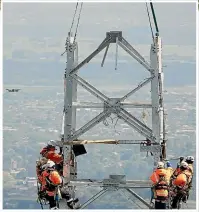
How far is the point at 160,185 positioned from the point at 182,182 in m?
0.86

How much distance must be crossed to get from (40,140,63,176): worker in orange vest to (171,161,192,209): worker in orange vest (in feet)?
16.6

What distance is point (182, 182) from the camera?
95.8ft

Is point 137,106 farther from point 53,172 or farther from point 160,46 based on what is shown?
point 53,172

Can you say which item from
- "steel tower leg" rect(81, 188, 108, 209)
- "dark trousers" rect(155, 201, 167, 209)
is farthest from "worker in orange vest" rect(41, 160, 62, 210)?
"dark trousers" rect(155, 201, 167, 209)

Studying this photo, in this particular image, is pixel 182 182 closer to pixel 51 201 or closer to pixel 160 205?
pixel 160 205

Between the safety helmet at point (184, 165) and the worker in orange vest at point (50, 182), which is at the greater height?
the safety helmet at point (184, 165)

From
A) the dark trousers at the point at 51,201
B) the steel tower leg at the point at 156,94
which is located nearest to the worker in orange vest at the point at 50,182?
the dark trousers at the point at 51,201

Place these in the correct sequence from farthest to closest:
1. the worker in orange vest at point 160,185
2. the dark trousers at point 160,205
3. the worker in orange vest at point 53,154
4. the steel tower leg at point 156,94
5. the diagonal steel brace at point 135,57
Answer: the diagonal steel brace at point 135,57, the worker in orange vest at point 53,154, the steel tower leg at point 156,94, the dark trousers at point 160,205, the worker in orange vest at point 160,185

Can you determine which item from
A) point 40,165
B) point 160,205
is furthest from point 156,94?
point 40,165

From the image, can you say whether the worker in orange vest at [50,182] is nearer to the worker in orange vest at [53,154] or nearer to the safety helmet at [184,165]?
the worker in orange vest at [53,154]

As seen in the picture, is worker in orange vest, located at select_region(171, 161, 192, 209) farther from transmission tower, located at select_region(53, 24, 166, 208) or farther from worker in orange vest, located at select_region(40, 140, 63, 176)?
worker in orange vest, located at select_region(40, 140, 63, 176)

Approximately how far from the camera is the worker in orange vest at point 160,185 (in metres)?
28.9

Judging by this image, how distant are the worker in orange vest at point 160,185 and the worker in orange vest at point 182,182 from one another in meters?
0.38

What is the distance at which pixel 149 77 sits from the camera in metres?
32.0
